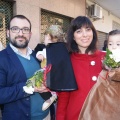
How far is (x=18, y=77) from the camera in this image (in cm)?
221

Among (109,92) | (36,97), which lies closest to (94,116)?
(109,92)

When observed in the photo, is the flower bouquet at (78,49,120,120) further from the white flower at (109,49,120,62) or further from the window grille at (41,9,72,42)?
the window grille at (41,9,72,42)

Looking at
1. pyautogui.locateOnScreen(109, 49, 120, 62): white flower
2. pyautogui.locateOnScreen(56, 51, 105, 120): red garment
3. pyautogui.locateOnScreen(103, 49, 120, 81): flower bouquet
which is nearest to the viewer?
pyautogui.locateOnScreen(103, 49, 120, 81): flower bouquet

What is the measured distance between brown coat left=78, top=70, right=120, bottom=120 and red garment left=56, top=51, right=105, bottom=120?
25 centimetres

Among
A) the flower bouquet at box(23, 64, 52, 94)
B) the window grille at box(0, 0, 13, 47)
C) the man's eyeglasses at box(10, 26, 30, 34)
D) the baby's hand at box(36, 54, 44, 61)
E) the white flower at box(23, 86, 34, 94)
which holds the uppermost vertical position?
the window grille at box(0, 0, 13, 47)

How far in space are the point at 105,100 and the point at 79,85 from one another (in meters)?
0.40

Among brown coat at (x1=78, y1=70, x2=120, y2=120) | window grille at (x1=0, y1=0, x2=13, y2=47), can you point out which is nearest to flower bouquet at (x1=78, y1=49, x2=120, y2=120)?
brown coat at (x1=78, y1=70, x2=120, y2=120)

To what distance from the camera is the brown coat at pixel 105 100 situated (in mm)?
1639

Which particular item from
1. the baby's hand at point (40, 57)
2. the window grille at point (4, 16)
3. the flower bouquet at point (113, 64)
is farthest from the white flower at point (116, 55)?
the window grille at point (4, 16)

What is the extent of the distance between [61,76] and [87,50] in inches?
15.1

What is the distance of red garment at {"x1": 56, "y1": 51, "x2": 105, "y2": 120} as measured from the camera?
205cm

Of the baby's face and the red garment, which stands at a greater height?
the baby's face

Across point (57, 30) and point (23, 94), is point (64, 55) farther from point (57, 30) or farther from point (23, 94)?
point (57, 30)

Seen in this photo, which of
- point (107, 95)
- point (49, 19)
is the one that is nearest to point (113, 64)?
point (107, 95)
